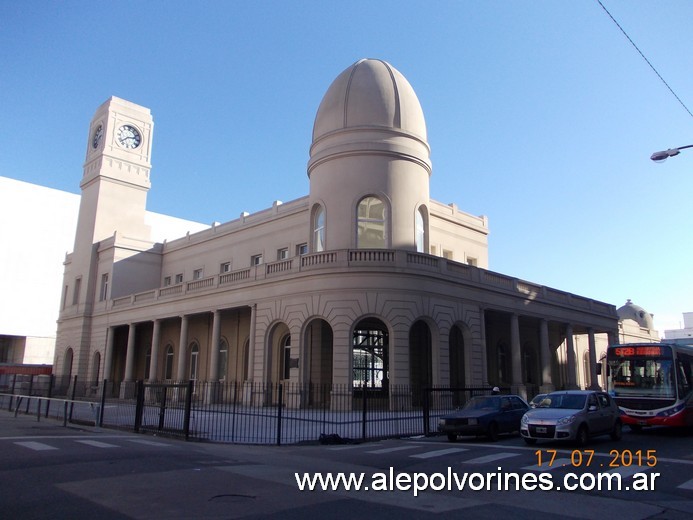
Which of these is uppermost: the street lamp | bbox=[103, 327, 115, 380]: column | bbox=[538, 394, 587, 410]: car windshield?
the street lamp

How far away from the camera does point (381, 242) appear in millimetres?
28547

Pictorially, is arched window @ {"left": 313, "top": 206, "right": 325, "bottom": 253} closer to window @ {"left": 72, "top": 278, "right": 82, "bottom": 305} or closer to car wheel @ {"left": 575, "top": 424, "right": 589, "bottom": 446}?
car wheel @ {"left": 575, "top": 424, "right": 589, "bottom": 446}

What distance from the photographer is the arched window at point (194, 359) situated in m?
37.9

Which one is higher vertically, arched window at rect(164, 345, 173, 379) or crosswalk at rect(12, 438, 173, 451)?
arched window at rect(164, 345, 173, 379)

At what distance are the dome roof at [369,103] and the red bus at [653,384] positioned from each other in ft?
51.8

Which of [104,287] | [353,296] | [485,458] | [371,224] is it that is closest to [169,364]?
[104,287]

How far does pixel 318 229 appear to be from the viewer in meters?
30.6

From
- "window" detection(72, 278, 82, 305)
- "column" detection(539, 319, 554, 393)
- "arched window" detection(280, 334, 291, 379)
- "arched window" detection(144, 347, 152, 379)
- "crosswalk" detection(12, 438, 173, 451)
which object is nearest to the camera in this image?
"crosswalk" detection(12, 438, 173, 451)

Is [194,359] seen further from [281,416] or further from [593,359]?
[593,359]

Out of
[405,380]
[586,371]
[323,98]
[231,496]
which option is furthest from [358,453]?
[586,371]

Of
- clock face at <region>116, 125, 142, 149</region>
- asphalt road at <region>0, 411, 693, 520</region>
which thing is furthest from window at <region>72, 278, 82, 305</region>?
asphalt road at <region>0, 411, 693, 520</region>

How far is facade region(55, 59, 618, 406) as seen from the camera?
2548 centimetres

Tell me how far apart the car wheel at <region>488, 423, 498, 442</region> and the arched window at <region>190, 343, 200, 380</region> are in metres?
25.4

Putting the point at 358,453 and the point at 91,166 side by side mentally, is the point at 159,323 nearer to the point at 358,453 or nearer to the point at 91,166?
the point at 91,166
